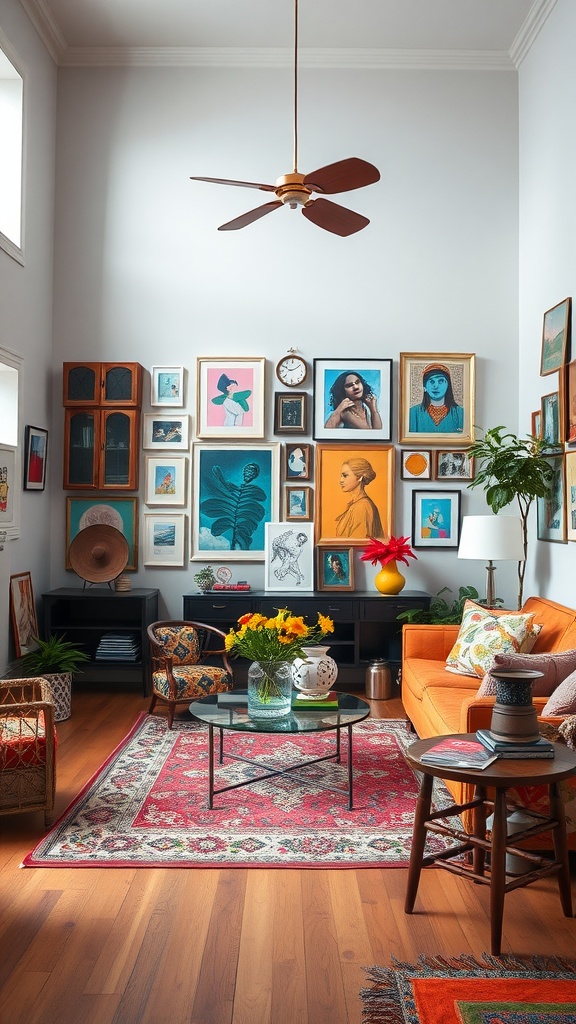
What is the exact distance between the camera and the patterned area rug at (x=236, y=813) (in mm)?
3520

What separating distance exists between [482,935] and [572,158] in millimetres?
4869

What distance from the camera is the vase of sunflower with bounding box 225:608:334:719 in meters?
4.13

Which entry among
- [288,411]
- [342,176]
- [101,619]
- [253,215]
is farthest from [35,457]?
[342,176]

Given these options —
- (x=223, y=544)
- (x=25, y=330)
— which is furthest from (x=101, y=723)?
(x=25, y=330)

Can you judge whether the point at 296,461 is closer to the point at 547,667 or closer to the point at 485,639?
the point at 485,639

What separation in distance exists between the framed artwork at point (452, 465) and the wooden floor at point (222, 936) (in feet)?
13.2

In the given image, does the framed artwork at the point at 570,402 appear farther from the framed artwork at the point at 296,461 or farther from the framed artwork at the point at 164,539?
the framed artwork at the point at 164,539

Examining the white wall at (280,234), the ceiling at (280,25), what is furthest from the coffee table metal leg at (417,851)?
the ceiling at (280,25)

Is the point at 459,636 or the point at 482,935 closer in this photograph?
the point at 482,935

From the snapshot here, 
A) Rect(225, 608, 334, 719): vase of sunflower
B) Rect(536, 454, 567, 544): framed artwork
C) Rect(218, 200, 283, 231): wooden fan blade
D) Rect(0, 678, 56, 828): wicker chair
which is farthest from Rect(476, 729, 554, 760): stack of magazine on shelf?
Rect(218, 200, 283, 231): wooden fan blade

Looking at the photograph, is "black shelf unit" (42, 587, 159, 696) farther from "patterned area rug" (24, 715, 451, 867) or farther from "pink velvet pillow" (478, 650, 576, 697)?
"pink velvet pillow" (478, 650, 576, 697)

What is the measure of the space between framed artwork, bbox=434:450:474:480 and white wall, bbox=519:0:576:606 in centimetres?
56

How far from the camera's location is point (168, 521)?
697cm

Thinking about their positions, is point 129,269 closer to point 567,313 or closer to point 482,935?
point 567,313
